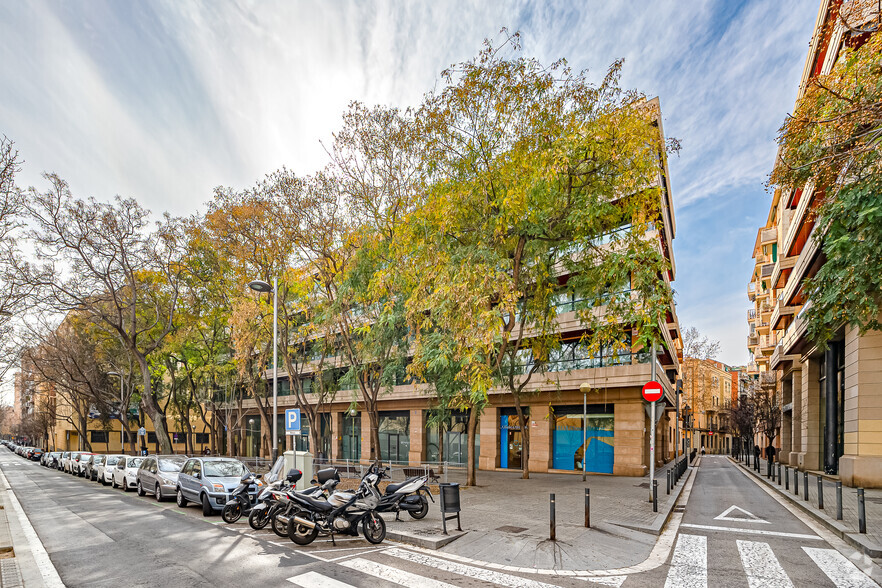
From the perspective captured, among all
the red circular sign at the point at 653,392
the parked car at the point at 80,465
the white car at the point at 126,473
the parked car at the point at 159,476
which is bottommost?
the parked car at the point at 80,465

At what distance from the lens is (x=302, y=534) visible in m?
9.34

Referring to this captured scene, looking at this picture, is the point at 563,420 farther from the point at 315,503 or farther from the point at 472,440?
the point at 315,503

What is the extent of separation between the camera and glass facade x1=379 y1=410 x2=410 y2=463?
112ft

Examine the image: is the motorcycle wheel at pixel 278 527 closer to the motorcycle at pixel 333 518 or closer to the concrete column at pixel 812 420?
the motorcycle at pixel 333 518

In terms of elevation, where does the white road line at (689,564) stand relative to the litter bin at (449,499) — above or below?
below

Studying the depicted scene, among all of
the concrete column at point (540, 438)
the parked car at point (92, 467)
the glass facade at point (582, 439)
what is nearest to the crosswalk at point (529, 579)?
the glass facade at point (582, 439)

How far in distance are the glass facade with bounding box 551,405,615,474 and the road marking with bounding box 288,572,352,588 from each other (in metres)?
19.0

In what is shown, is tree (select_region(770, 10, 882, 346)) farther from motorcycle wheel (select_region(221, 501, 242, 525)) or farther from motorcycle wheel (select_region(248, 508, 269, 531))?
motorcycle wheel (select_region(221, 501, 242, 525))

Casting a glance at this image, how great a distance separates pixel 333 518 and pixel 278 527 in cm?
151

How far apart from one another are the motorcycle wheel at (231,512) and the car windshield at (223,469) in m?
2.53

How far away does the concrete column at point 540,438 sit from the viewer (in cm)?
2653

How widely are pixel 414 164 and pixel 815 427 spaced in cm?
2675

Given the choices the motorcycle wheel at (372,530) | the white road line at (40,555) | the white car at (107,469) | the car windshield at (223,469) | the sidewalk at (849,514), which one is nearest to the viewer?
the white road line at (40,555)

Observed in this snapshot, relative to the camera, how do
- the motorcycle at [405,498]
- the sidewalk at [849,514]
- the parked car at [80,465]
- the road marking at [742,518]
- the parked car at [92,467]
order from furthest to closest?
the parked car at [80,465]
the parked car at [92,467]
the road marking at [742,518]
the motorcycle at [405,498]
the sidewalk at [849,514]
